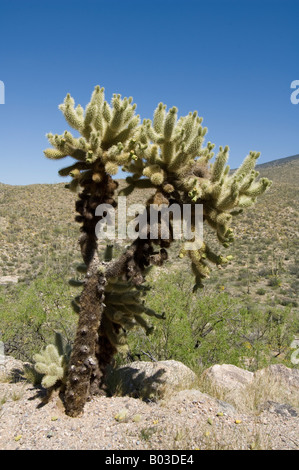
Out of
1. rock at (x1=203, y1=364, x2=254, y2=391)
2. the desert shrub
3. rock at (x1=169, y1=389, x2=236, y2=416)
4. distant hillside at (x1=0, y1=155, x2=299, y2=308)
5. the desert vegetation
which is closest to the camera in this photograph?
rock at (x1=169, y1=389, x2=236, y2=416)

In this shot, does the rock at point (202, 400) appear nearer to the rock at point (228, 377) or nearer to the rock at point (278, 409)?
the rock at point (278, 409)

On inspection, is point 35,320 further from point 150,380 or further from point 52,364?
point 52,364

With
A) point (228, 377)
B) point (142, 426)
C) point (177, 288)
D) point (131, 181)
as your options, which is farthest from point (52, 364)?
point (177, 288)

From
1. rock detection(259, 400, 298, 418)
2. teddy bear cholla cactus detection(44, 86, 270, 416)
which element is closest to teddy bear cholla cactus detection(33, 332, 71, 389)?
teddy bear cholla cactus detection(44, 86, 270, 416)

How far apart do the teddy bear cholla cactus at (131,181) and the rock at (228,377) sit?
2491 millimetres

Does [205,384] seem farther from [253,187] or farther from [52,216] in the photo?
[52,216]

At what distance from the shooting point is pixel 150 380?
19.0 ft

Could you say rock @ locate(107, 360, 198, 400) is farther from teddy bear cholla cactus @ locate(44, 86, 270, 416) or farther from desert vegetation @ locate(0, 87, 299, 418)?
teddy bear cholla cactus @ locate(44, 86, 270, 416)

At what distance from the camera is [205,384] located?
5.82 meters

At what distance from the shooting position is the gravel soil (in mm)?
3818

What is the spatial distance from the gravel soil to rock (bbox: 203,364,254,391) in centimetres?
113

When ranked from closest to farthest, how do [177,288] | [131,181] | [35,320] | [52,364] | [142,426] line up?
[142,426]
[131,181]
[52,364]
[35,320]
[177,288]

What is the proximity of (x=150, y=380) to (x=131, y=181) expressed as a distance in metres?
3.47

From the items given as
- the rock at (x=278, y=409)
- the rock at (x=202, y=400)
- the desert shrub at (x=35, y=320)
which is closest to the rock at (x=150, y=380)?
the rock at (x=202, y=400)
